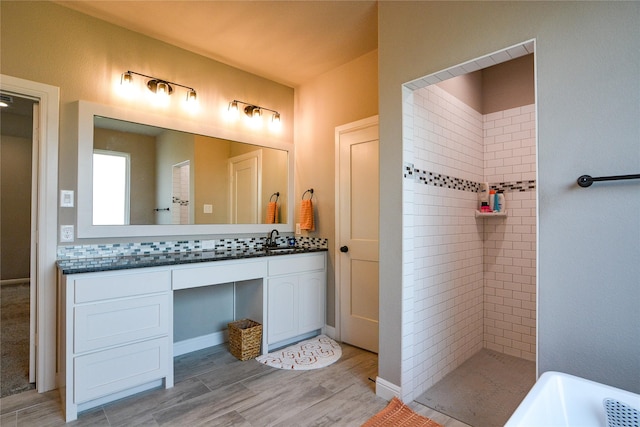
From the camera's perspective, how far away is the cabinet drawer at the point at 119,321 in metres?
1.99

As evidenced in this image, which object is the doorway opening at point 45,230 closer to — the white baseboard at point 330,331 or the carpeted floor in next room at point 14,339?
the carpeted floor in next room at point 14,339

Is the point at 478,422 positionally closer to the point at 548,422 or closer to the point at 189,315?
the point at 548,422

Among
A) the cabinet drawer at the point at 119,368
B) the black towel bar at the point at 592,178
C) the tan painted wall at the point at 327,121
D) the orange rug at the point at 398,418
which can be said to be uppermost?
the tan painted wall at the point at 327,121

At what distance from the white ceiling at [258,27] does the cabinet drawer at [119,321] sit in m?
2.10

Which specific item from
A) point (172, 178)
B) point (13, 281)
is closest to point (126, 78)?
point (172, 178)

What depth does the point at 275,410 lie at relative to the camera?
210cm

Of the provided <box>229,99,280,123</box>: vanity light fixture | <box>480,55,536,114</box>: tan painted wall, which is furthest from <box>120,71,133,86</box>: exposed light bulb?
<box>480,55,536,114</box>: tan painted wall

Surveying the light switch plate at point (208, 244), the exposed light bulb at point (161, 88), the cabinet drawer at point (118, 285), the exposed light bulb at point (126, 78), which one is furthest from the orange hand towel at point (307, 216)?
the exposed light bulb at point (126, 78)

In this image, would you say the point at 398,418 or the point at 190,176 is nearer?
the point at 398,418

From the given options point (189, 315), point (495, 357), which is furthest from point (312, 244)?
point (495, 357)

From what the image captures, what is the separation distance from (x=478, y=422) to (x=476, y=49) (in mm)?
2179

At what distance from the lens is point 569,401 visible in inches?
46.9

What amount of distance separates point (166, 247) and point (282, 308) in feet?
3.80

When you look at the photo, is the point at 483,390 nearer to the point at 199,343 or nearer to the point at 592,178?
the point at 592,178
